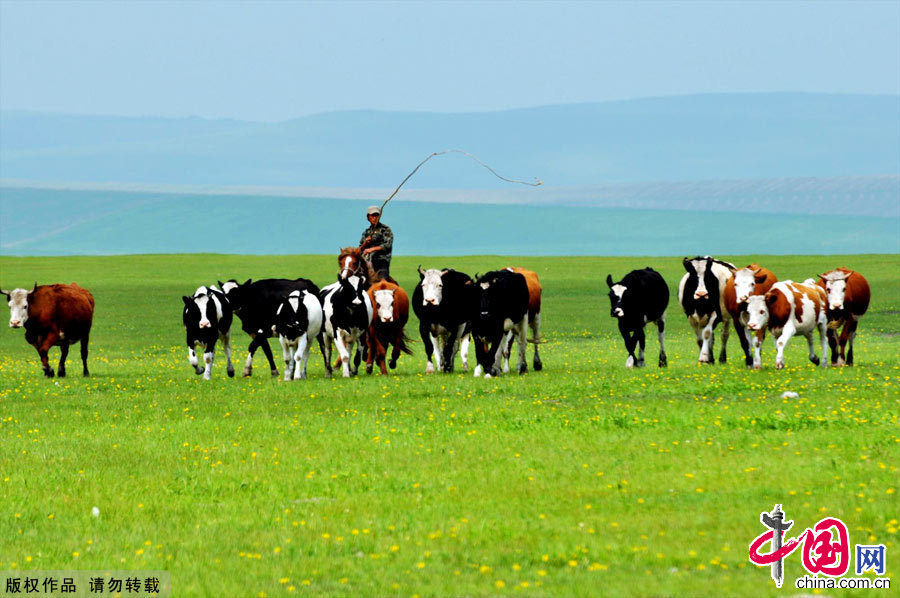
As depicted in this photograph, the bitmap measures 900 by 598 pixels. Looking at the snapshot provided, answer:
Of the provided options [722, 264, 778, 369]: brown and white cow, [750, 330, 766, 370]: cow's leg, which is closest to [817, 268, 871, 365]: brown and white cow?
[722, 264, 778, 369]: brown and white cow

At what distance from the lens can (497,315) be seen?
931 inches

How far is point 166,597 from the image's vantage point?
8531 millimetres

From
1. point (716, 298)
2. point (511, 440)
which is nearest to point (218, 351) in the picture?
point (716, 298)

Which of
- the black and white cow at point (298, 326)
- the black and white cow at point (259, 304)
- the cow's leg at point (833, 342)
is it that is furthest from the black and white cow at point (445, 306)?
the cow's leg at point (833, 342)

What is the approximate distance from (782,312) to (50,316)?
48.8ft

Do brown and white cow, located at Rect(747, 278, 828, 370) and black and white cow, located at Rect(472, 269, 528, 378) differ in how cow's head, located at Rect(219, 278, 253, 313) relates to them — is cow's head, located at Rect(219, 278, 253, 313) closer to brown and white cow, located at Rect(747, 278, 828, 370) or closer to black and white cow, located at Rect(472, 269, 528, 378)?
black and white cow, located at Rect(472, 269, 528, 378)

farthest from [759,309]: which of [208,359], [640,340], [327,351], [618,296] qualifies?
[208,359]

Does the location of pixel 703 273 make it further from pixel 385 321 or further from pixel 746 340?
pixel 385 321

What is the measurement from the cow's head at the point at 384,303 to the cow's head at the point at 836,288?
850cm

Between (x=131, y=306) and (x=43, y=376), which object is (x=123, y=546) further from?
(x=131, y=306)

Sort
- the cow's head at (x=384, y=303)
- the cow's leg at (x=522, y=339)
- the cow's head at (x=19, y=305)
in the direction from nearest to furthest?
the cow's head at (x=384, y=303) → the cow's leg at (x=522, y=339) → the cow's head at (x=19, y=305)

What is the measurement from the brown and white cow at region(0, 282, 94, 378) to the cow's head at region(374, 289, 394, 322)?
21.7ft

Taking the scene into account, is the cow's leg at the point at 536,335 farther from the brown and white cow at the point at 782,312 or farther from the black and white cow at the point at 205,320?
the black and white cow at the point at 205,320

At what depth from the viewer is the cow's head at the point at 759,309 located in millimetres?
23453
